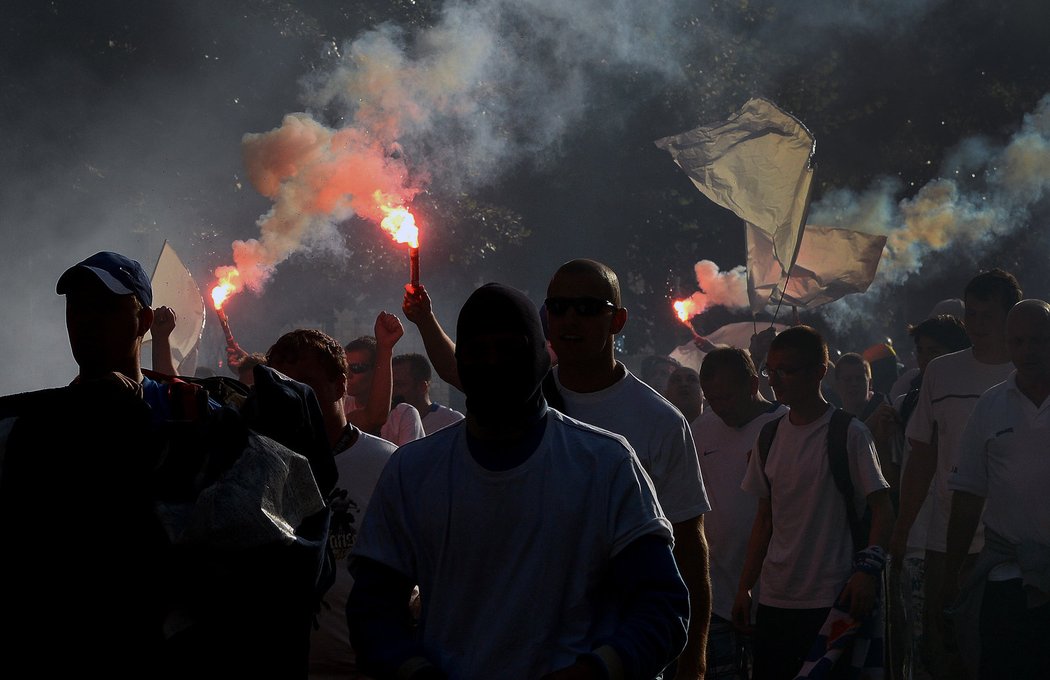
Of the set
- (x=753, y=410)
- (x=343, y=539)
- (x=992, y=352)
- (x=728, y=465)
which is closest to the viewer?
(x=343, y=539)

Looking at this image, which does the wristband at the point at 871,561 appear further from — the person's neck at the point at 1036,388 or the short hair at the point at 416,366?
the short hair at the point at 416,366

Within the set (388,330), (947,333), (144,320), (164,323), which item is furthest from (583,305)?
(947,333)

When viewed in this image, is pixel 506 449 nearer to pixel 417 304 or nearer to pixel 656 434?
pixel 656 434

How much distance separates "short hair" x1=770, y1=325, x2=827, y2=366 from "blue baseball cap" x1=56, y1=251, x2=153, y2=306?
4017mm

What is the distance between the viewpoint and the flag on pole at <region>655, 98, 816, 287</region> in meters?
11.1

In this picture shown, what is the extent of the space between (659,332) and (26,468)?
23.8m

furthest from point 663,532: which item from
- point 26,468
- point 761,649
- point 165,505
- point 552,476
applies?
point 761,649

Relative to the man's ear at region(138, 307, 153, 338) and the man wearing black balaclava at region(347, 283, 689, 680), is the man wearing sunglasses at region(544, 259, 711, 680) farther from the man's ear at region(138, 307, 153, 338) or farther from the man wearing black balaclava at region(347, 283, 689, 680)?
the man's ear at region(138, 307, 153, 338)

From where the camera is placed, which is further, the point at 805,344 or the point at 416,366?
the point at 416,366

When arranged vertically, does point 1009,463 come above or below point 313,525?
above

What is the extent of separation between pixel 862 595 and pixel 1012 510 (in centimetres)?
80

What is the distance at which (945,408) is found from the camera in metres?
6.75

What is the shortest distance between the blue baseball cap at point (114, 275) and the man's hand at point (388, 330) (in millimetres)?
2509

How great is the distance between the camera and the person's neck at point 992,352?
22.0ft
